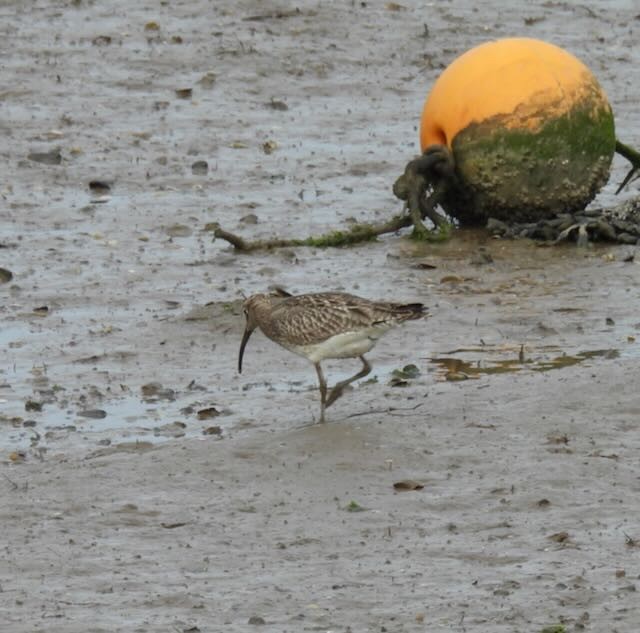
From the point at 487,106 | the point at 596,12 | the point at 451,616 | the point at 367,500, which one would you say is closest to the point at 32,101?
the point at 487,106

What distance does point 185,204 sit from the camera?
14922mm

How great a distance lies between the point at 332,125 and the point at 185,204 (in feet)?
8.34

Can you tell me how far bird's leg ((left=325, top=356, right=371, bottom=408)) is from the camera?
34.0 feet

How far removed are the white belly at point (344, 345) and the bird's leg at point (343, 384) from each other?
160 millimetres

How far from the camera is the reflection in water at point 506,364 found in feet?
36.0

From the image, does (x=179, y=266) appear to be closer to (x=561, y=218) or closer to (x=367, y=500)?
(x=561, y=218)

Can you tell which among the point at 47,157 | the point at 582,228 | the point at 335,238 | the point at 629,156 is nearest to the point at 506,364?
the point at 582,228

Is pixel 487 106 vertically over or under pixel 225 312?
over

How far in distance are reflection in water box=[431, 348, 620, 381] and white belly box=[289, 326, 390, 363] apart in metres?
0.72

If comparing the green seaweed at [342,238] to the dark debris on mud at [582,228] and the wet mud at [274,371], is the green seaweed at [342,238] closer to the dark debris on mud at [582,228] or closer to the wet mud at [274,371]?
the wet mud at [274,371]

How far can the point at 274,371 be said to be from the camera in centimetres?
1135

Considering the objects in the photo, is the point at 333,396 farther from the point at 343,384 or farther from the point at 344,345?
the point at 344,345

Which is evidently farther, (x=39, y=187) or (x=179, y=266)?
(x=39, y=187)

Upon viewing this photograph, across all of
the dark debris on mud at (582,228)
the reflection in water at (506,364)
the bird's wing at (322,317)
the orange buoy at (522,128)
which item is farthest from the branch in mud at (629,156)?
the bird's wing at (322,317)
